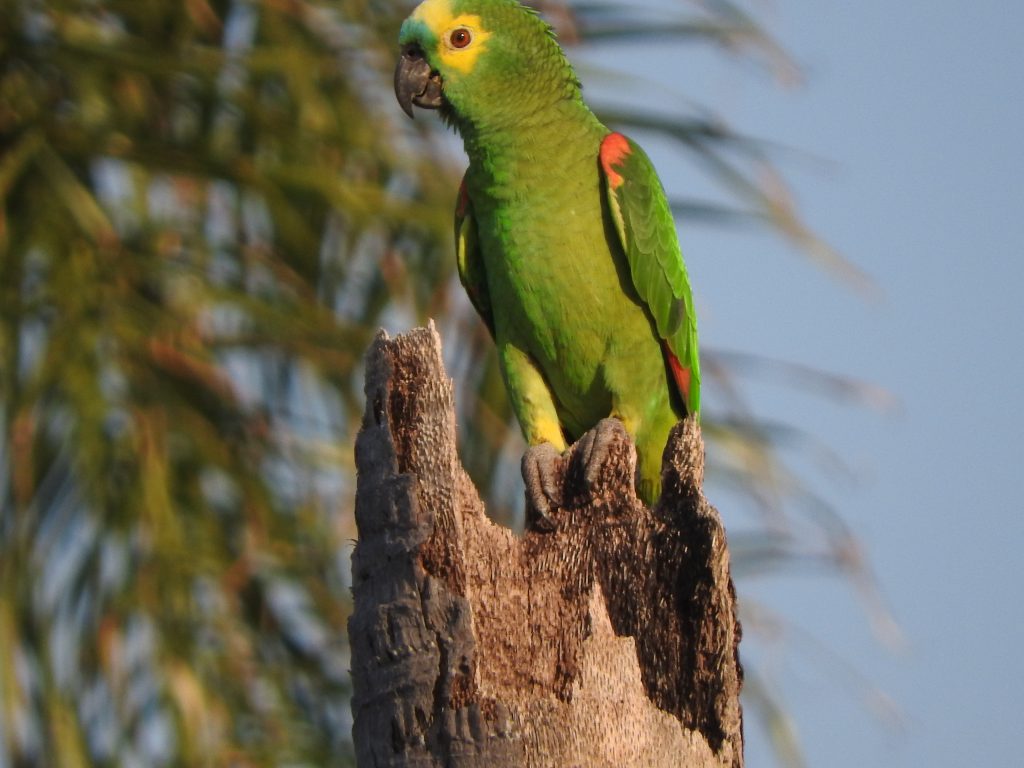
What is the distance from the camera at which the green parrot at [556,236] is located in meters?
4.10

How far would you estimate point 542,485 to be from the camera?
132 inches

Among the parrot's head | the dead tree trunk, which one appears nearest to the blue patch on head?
the parrot's head

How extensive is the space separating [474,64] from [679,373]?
3.83 feet

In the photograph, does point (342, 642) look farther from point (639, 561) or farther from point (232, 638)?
point (639, 561)

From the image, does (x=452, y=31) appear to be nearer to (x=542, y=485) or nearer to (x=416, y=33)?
(x=416, y=33)

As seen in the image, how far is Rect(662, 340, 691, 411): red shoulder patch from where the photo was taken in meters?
4.22

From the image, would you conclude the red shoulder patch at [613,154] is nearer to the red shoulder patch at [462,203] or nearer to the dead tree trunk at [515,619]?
the red shoulder patch at [462,203]

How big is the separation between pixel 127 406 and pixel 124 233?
2.71 feet

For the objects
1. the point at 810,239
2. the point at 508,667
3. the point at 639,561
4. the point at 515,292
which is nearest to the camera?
the point at 508,667

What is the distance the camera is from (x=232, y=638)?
5.43 m

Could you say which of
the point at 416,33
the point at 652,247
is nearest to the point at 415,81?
the point at 416,33

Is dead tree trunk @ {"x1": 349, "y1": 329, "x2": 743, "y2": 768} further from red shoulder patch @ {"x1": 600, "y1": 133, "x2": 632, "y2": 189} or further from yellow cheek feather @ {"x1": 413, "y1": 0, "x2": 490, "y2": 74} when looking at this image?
yellow cheek feather @ {"x1": 413, "y1": 0, "x2": 490, "y2": 74}

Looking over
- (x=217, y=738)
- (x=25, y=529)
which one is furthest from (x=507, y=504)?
(x=25, y=529)

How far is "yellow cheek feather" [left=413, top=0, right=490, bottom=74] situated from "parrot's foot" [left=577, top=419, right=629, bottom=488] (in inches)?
52.2
